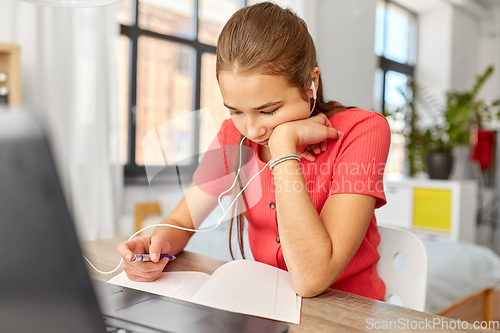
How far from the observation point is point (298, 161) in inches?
28.8

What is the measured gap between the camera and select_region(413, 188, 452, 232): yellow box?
3.01 m

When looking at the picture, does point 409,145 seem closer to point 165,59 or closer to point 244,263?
point 165,59

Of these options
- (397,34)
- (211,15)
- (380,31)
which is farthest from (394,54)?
(211,15)

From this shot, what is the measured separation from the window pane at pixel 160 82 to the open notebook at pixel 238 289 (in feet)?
6.96

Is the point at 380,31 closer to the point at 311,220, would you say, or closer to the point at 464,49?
the point at 464,49

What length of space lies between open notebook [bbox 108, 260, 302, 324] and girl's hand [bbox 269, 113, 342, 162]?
0.72 ft

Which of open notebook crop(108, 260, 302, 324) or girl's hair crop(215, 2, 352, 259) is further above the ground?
girl's hair crop(215, 2, 352, 259)

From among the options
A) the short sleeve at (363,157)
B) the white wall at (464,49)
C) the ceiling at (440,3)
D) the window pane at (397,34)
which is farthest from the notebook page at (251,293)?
the white wall at (464,49)

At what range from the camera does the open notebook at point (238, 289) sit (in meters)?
0.54

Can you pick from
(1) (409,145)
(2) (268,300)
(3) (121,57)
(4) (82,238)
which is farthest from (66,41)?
(1) (409,145)

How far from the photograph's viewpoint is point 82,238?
0.23m

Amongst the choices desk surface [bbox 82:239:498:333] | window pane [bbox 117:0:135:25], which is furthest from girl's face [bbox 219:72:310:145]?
window pane [bbox 117:0:135:25]

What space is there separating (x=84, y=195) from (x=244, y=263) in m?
1.94

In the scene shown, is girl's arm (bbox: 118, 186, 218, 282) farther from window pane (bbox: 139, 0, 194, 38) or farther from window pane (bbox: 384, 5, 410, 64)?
window pane (bbox: 384, 5, 410, 64)
